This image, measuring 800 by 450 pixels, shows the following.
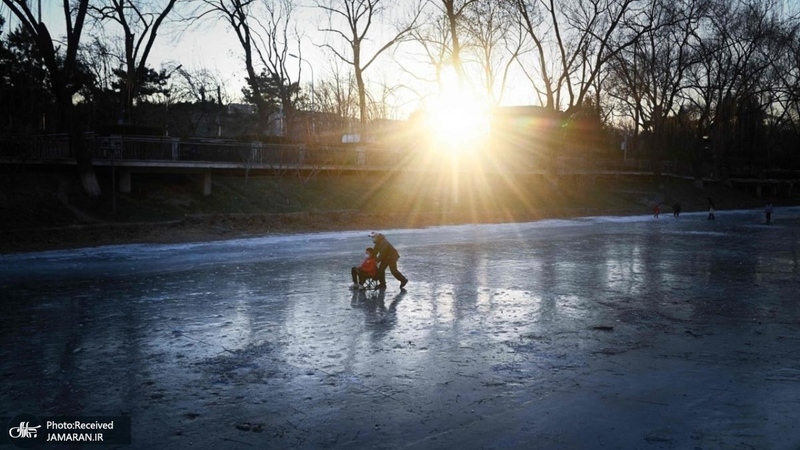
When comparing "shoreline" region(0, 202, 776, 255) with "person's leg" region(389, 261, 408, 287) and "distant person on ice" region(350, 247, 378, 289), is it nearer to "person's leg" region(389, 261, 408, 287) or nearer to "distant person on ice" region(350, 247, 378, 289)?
"distant person on ice" region(350, 247, 378, 289)

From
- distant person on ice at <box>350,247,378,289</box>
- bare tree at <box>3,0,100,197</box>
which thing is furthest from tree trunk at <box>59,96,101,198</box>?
distant person on ice at <box>350,247,378,289</box>

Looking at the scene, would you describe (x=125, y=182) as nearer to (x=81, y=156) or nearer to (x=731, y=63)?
(x=81, y=156)

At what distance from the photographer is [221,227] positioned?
2716 centimetres

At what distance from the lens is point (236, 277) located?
16.3 metres

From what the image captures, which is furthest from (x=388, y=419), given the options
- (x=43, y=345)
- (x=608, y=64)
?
(x=608, y=64)

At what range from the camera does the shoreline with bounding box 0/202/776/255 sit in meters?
22.1

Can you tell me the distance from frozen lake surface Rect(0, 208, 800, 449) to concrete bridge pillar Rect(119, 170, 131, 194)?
928 cm

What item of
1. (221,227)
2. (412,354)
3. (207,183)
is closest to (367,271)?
(412,354)

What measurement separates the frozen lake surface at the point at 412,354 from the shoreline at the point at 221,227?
4027 millimetres

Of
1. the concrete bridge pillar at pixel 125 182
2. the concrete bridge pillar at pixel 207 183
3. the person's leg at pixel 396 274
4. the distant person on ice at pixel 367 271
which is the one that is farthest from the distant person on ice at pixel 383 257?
the concrete bridge pillar at pixel 207 183

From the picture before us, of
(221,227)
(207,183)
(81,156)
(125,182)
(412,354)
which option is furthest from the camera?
(207,183)

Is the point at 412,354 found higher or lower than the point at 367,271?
lower

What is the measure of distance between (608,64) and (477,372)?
52.7m

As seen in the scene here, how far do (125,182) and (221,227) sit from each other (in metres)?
4.49
